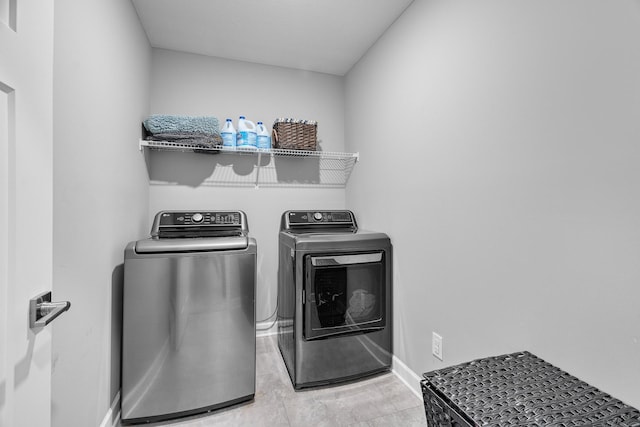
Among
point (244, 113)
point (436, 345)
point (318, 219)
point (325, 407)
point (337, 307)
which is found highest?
point (244, 113)

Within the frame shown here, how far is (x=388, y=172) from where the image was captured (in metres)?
2.12

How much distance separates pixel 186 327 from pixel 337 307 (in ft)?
3.00

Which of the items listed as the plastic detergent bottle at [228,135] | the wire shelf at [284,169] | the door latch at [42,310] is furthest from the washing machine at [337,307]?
the door latch at [42,310]

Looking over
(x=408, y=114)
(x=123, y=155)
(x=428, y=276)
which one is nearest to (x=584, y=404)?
(x=428, y=276)

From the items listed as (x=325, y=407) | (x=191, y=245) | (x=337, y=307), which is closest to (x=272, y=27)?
(x=191, y=245)

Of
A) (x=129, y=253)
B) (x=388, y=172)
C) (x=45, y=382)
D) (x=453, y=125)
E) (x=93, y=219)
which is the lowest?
(x=45, y=382)

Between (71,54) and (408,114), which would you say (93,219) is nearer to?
(71,54)

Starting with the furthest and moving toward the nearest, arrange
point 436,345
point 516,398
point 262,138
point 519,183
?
point 262,138
point 436,345
point 519,183
point 516,398

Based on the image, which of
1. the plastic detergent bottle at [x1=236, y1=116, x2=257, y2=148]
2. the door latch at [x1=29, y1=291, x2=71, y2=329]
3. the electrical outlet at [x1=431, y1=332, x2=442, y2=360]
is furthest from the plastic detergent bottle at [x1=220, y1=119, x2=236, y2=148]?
the electrical outlet at [x1=431, y1=332, x2=442, y2=360]

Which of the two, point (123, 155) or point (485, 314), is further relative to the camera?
point (123, 155)

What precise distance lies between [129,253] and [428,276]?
5.40 ft

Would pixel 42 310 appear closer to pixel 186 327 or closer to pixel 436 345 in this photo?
pixel 186 327

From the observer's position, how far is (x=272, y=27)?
2078 millimetres

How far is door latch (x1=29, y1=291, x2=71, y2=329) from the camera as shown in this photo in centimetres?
68
